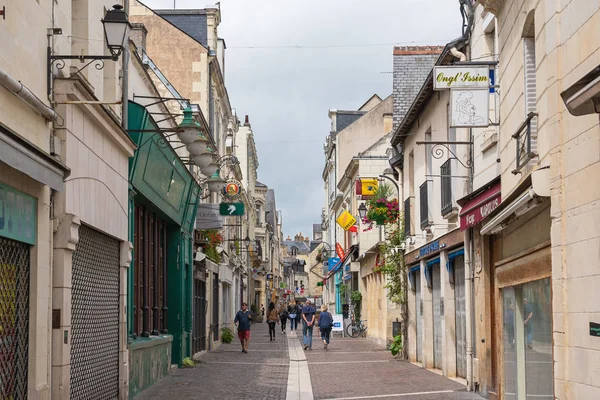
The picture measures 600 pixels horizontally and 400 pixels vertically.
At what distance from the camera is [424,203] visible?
21.3m

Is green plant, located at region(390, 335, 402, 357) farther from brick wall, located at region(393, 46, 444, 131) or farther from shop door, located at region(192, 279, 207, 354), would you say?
brick wall, located at region(393, 46, 444, 131)

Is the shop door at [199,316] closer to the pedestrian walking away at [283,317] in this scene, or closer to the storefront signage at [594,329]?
the pedestrian walking away at [283,317]

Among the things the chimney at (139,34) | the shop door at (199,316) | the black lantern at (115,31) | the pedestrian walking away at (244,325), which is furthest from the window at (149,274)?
the pedestrian walking away at (244,325)

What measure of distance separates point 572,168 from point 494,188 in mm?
5439

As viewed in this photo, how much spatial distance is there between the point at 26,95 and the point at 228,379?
36.6 feet

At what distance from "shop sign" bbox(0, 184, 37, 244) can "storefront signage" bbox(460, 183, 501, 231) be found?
615 cm

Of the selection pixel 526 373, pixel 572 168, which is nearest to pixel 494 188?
pixel 526 373

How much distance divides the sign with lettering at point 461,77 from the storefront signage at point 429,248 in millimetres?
6880

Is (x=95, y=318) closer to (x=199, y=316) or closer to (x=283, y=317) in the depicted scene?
(x=199, y=316)

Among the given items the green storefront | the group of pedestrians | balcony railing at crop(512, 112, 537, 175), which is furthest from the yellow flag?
balcony railing at crop(512, 112, 537, 175)

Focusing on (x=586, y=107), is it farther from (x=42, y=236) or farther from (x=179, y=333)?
(x=179, y=333)

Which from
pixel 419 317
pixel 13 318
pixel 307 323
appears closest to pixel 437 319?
pixel 419 317

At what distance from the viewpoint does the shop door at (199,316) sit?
26.6 metres

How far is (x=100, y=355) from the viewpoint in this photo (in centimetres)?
1299
